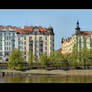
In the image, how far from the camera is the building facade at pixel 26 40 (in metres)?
22.6

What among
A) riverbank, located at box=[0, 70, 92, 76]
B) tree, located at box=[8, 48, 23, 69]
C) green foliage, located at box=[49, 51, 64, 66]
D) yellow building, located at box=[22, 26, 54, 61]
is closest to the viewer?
riverbank, located at box=[0, 70, 92, 76]

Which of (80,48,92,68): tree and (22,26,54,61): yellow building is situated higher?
(22,26,54,61): yellow building

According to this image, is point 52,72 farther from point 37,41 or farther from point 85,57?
point 37,41

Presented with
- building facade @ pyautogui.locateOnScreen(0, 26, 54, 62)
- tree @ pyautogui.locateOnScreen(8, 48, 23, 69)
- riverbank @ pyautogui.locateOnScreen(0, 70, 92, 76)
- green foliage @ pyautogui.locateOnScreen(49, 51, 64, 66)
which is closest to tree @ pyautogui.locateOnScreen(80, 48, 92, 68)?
riverbank @ pyautogui.locateOnScreen(0, 70, 92, 76)

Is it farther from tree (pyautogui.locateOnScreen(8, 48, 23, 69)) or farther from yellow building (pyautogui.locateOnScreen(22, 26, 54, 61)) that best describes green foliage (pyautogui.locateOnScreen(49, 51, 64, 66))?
yellow building (pyautogui.locateOnScreen(22, 26, 54, 61))

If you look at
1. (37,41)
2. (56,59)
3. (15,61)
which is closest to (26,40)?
(37,41)

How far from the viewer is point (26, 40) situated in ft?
74.9

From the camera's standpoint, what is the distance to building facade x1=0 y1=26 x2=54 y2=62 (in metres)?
22.6
